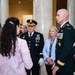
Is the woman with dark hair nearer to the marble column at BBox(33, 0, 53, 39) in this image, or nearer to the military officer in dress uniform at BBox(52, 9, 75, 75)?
the military officer in dress uniform at BBox(52, 9, 75, 75)

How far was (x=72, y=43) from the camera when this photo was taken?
282cm

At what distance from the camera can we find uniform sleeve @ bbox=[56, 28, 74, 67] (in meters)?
2.79

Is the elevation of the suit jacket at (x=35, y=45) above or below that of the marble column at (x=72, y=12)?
below

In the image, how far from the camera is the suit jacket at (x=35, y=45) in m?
4.16

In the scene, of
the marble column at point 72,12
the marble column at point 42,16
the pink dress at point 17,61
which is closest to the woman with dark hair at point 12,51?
the pink dress at point 17,61

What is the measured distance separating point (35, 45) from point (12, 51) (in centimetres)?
170

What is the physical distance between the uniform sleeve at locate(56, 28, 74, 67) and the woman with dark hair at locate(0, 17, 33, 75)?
0.47 metres

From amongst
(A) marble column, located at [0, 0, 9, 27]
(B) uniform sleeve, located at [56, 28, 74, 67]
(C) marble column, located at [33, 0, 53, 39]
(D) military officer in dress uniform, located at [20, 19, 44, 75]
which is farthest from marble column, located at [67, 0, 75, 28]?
(B) uniform sleeve, located at [56, 28, 74, 67]

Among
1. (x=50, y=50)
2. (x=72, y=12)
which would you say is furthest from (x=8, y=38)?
(x=72, y=12)

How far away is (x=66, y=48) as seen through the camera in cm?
279

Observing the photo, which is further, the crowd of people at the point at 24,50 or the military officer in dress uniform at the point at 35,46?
the military officer in dress uniform at the point at 35,46

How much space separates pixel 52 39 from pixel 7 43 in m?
1.78

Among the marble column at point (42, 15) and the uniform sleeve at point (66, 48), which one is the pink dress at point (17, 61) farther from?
the marble column at point (42, 15)

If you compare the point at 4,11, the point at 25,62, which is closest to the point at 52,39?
the point at 25,62
